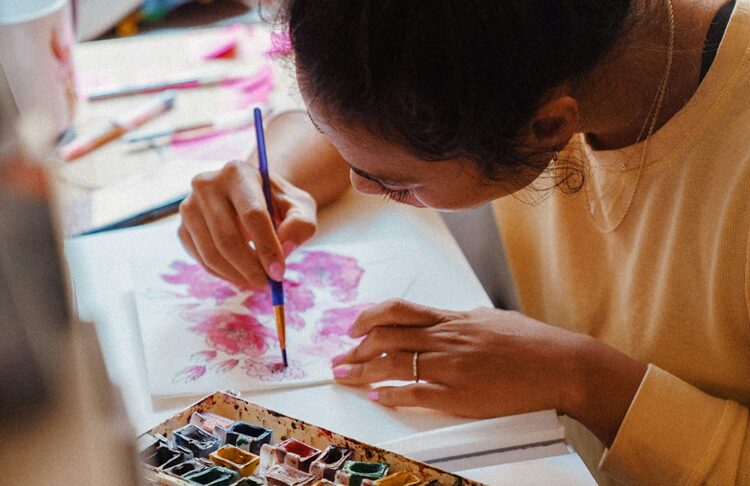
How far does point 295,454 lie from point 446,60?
271 millimetres

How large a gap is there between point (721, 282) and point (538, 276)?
317 millimetres

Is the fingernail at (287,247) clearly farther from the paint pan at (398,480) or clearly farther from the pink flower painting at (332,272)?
the paint pan at (398,480)

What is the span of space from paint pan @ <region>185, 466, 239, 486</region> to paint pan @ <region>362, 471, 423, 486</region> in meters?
0.08

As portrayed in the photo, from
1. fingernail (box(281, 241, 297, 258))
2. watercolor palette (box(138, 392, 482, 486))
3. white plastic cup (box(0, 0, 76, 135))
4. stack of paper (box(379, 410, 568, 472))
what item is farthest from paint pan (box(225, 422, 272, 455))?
white plastic cup (box(0, 0, 76, 135))

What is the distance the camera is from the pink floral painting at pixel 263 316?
80 cm

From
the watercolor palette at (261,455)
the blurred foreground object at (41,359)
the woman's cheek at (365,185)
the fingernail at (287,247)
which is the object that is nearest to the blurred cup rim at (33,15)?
the fingernail at (287,247)

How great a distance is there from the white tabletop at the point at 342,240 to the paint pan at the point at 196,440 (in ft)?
0.18

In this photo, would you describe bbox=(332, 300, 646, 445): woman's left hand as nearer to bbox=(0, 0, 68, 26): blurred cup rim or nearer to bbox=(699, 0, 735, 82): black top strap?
bbox=(699, 0, 735, 82): black top strap

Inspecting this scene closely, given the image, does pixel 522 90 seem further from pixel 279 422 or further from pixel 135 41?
pixel 135 41

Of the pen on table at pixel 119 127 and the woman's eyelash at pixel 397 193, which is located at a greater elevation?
the pen on table at pixel 119 127

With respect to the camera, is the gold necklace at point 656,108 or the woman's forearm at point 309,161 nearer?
the gold necklace at point 656,108

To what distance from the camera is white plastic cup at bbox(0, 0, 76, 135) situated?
1.03 metres

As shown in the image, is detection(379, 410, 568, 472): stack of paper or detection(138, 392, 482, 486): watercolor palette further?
detection(379, 410, 568, 472): stack of paper

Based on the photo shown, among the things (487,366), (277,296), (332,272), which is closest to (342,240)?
(332,272)
